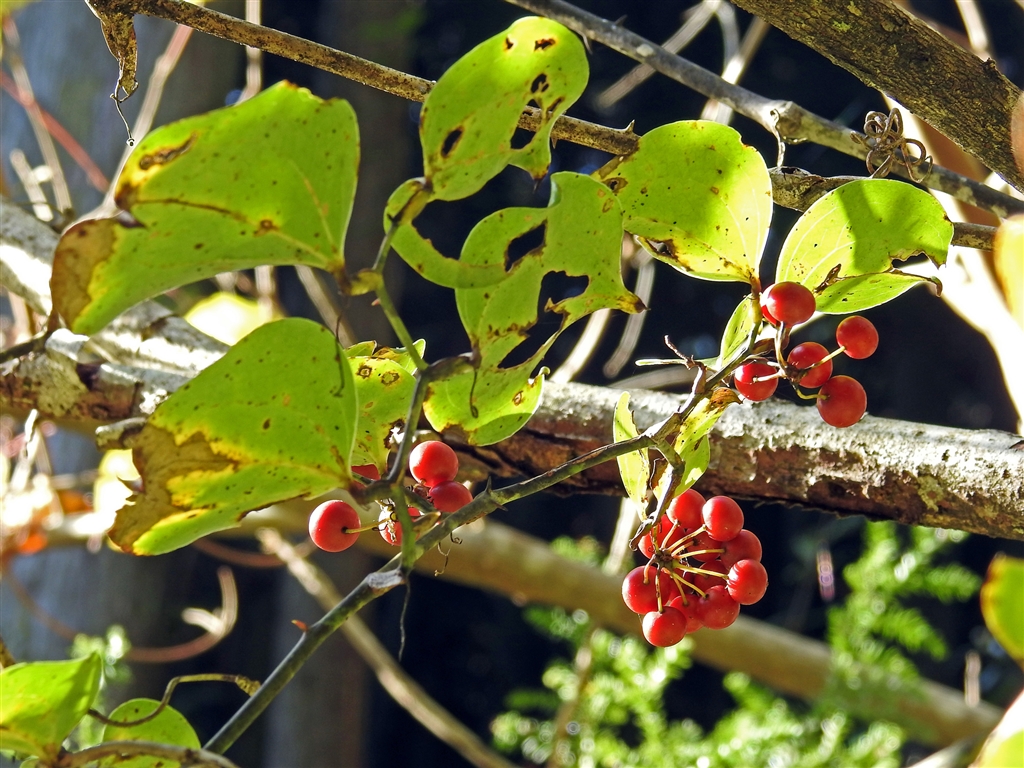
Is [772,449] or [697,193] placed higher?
[697,193]

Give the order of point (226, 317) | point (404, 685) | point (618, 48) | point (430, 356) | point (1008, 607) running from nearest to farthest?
point (1008, 607) → point (618, 48) → point (226, 317) → point (404, 685) → point (430, 356)

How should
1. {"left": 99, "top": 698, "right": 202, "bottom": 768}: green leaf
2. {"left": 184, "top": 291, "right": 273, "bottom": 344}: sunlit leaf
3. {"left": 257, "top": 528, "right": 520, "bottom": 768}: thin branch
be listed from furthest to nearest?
1. {"left": 257, "top": 528, "right": 520, "bottom": 768}: thin branch
2. {"left": 184, "top": 291, "right": 273, "bottom": 344}: sunlit leaf
3. {"left": 99, "top": 698, "right": 202, "bottom": 768}: green leaf

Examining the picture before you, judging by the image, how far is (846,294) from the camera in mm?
308

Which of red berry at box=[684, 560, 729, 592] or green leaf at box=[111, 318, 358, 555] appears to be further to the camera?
red berry at box=[684, 560, 729, 592]

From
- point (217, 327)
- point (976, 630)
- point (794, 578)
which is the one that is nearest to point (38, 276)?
point (217, 327)

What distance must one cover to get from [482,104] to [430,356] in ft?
6.05

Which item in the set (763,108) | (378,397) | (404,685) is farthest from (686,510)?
(404,685)

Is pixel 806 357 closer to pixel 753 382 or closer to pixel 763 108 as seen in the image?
pixel 753 382

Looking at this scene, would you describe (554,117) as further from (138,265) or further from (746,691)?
(746,691)

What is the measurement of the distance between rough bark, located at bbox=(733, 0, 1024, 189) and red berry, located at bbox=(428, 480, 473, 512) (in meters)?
0.20

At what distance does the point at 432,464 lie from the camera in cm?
32

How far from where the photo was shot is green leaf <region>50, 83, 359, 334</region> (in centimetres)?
20

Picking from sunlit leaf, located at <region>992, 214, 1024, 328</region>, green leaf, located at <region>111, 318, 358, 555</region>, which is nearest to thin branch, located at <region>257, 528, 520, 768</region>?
green leaf, located at <region>111, 318, 358, 555</region>

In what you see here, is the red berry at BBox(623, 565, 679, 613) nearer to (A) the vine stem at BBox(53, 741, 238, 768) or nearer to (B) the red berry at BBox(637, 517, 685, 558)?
(B) the red berry at BBox(637, 517, 685, 558)
